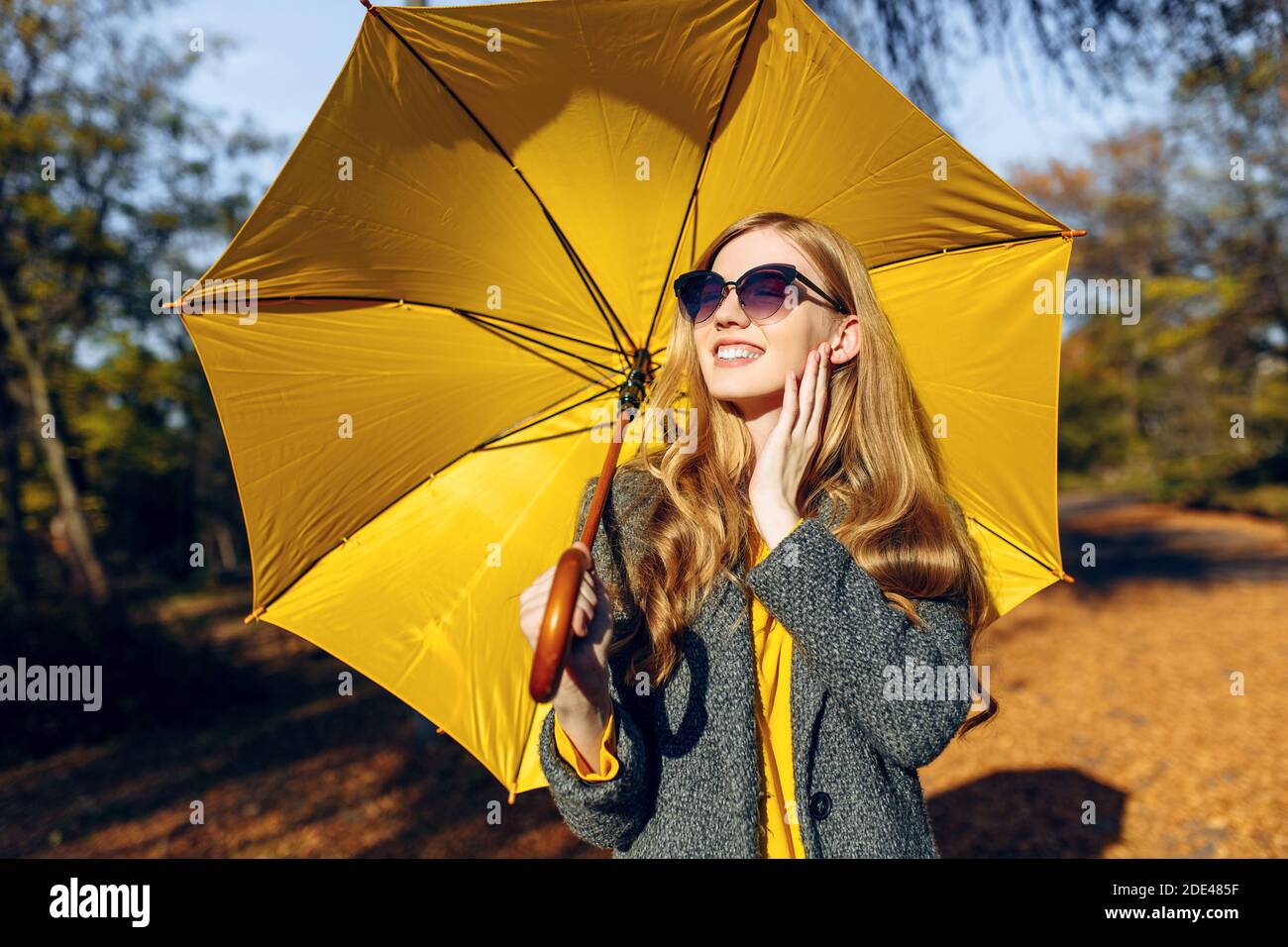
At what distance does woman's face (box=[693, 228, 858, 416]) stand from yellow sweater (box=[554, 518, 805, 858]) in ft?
1.23

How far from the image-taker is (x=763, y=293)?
1.91 m

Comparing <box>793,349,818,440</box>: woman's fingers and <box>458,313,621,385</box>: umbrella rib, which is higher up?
<box>458,313,621,385</box>: umbrella rib

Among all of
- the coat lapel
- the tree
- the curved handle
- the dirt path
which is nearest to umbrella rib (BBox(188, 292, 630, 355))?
the coat lapel

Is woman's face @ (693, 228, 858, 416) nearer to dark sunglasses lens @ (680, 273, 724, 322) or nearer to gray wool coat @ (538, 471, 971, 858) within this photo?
dark sunglasses lens @ (680, 273, 724, 322)

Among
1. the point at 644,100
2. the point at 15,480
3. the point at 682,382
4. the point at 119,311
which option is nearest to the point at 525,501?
the point at 682,382

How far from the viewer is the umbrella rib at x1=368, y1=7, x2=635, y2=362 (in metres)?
1.88

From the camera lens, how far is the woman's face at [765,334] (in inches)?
75.0

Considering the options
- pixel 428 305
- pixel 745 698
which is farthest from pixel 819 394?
pixel 428 305

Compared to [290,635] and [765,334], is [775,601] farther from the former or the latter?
[290,635]

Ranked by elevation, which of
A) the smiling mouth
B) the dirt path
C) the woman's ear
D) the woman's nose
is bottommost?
the dirt path

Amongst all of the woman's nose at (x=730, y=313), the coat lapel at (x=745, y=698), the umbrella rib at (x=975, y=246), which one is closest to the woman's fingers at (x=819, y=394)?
the woman's nose at (x=730, y=313)

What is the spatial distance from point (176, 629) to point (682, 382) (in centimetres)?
778

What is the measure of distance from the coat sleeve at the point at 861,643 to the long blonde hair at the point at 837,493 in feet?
0.51
